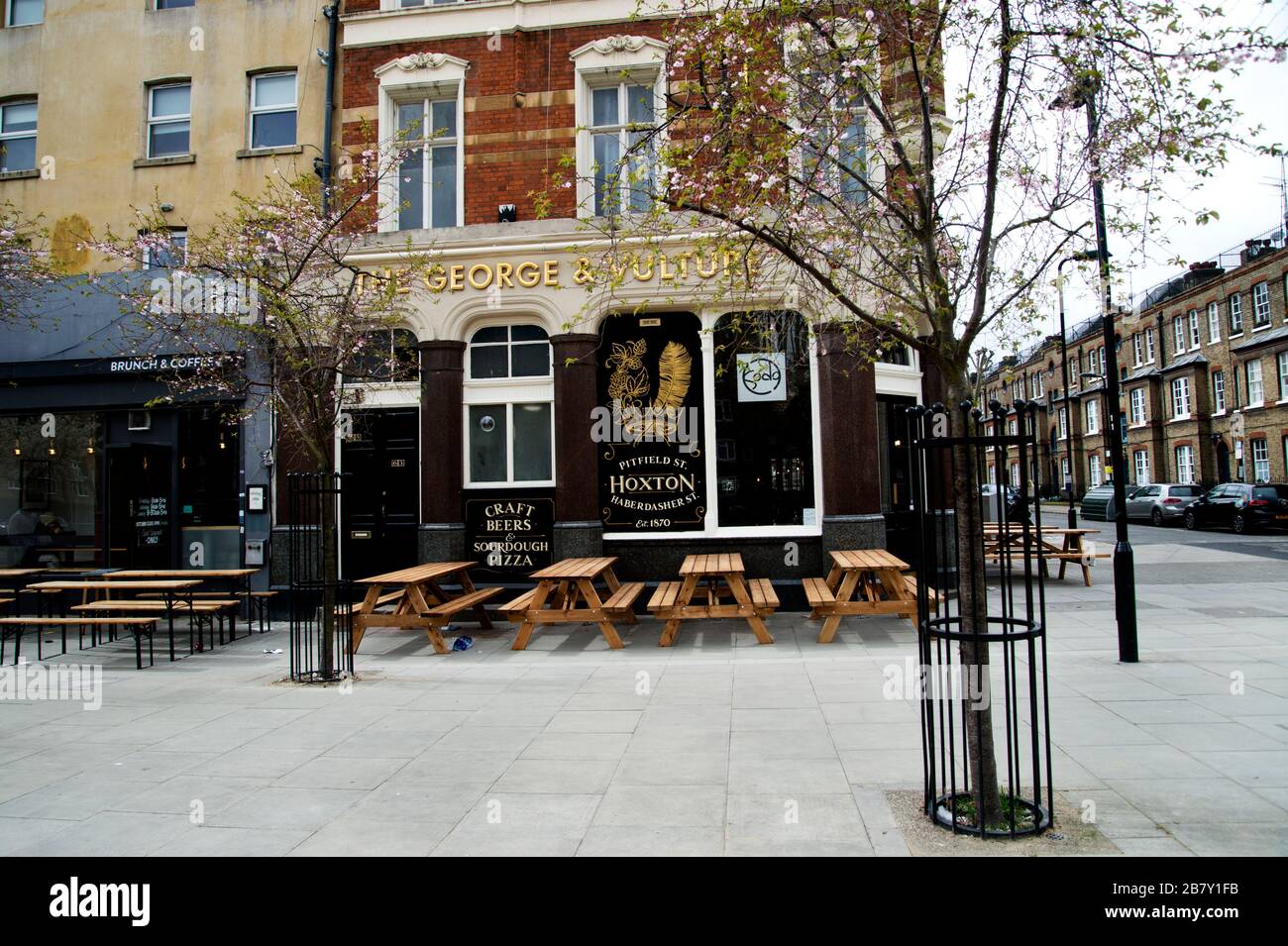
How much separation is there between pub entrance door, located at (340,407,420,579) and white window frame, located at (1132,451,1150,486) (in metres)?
45.7

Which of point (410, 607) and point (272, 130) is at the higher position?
point (272, 130)

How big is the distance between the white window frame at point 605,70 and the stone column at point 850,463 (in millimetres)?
4528

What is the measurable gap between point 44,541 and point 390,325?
781cm

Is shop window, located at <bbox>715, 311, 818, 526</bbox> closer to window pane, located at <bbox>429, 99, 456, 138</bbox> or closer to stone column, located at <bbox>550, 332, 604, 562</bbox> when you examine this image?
stone column, located at <bbox>550, 332, 604, 562</bbox>

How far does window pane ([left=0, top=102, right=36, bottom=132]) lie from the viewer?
15078 mm

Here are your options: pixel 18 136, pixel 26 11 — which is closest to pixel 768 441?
pixel 18 136

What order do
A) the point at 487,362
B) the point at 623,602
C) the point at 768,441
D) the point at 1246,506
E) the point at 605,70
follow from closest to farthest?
the point at 623,602
the point at 768,441
the point at 605,70
the point at 487,362
the point at 1246,506

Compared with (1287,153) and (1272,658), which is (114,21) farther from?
(1272,658)

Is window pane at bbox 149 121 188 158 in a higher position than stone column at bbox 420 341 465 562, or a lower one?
higher

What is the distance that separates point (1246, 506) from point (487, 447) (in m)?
24.9

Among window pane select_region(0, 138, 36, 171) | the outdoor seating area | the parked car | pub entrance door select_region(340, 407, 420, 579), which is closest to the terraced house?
the parked car

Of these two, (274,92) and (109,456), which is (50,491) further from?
(274,92)

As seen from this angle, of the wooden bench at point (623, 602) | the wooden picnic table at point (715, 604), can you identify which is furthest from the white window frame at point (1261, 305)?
the wooden bench at point (623, 602)

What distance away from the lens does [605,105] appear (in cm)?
1322
